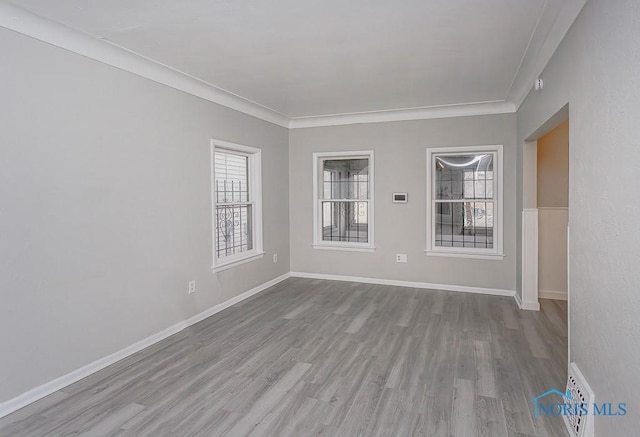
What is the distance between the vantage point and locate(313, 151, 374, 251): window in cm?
579

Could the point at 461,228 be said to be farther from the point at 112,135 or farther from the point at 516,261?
the point at 112,135

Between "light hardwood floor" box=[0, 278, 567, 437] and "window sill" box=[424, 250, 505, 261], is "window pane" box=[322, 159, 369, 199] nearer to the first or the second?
"window sill" box=[424, 250, 505, 261]

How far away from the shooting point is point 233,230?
16.1 feet

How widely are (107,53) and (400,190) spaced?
12.8 feet

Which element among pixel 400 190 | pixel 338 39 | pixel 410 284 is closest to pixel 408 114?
pixel 400 190

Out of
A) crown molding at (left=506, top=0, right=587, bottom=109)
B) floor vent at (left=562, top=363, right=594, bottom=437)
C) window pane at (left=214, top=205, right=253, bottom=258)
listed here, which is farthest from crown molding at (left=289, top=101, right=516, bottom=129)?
floor vent at (left=562, top=363, right=594, bottom=437)

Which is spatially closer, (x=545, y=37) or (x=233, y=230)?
(x=545, y=37)

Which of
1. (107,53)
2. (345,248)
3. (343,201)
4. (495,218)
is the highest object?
(107,53)

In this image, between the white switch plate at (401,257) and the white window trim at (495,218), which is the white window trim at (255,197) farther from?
the white window trim at (495,218)

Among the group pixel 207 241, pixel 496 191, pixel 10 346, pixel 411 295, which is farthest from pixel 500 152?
pixel 10 346

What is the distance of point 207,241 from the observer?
4199mm

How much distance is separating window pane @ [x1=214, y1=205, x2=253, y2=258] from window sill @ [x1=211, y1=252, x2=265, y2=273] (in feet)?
0.45

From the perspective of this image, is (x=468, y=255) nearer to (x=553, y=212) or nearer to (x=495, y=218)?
(x=495, y=218)

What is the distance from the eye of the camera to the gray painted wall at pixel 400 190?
503 centimetres
